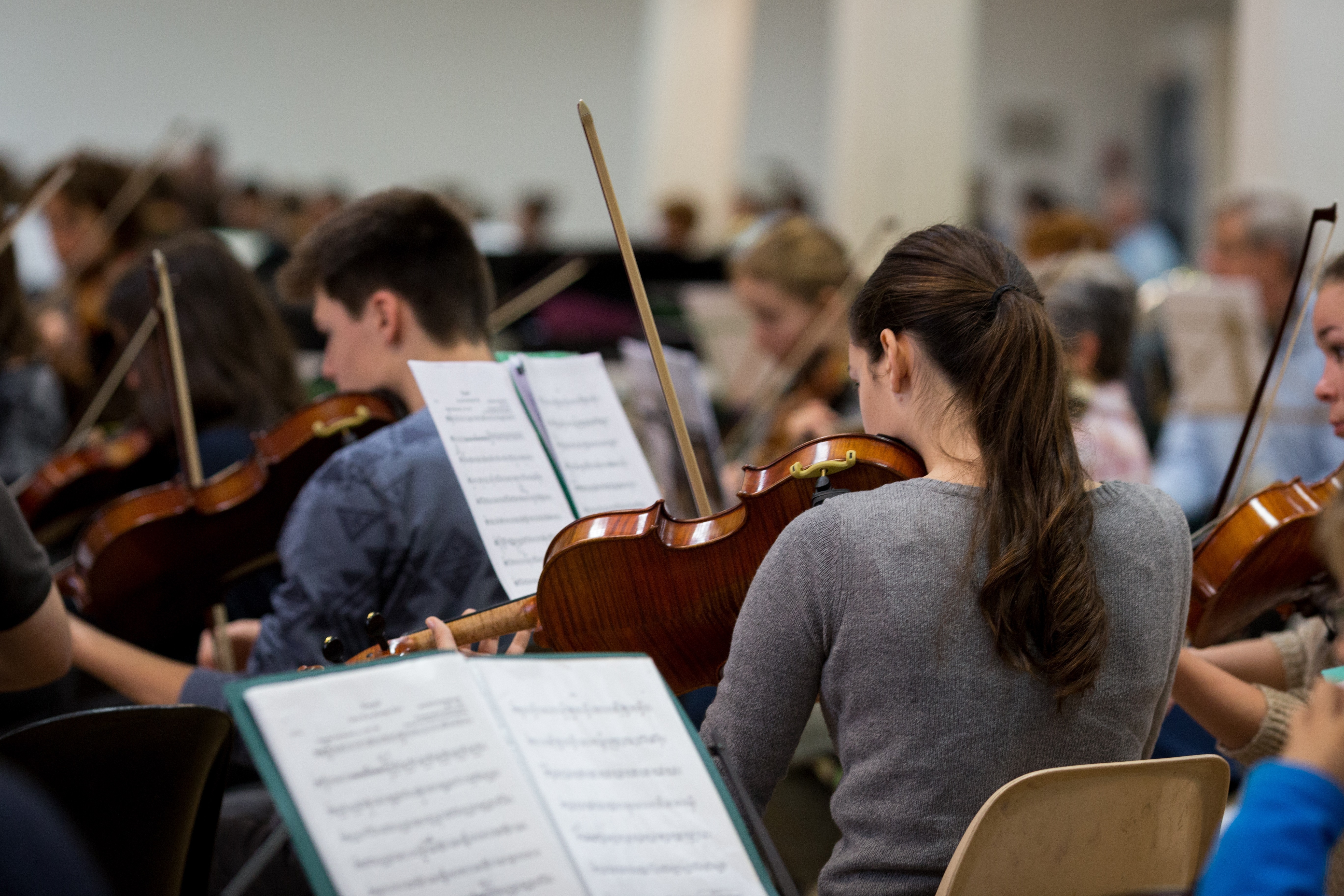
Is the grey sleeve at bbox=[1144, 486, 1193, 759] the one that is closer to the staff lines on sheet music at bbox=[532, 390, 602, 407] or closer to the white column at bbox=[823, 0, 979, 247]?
the staff lines on sheet music at bbox=[532, 390, 602, 407]

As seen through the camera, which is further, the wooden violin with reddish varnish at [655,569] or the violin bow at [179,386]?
the violin bow at [179,386]

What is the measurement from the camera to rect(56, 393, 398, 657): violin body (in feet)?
6.63

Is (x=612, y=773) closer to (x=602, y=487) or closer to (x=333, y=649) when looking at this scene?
(x=333, y=649)

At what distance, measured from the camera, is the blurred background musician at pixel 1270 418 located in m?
3.46

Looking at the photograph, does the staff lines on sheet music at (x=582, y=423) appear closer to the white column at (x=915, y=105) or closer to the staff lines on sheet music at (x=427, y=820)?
the staff lines on sheet music at (x=427, y=820)

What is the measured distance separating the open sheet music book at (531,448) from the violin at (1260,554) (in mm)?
714

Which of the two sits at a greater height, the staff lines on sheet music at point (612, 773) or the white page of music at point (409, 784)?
the white page of music at point (409, 784)

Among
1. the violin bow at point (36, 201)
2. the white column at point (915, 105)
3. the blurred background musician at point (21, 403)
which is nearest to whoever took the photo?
the violin bow at point (36, 201)

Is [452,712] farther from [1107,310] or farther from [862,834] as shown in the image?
[1107,310]

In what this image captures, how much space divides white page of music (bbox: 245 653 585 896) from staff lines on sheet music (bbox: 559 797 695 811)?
0.08ft

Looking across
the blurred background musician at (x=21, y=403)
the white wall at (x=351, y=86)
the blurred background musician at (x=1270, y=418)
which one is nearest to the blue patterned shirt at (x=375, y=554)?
the blurred background musician at (x=21, y=403)

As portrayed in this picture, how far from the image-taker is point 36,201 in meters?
2.93

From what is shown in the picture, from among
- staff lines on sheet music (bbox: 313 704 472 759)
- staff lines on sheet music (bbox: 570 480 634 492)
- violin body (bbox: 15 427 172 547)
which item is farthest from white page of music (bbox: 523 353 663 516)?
violin body (bbox: 15 427 172 547)

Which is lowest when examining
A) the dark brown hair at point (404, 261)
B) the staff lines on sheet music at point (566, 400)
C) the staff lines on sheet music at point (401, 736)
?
the staff lines on sheet music at point (566, 400)
